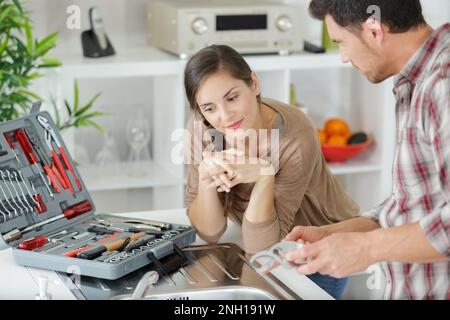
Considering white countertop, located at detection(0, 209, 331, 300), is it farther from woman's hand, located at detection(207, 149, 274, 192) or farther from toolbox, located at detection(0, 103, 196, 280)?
woman's hand, located at detection(207, 149, 274, 192)

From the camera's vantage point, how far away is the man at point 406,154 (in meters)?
1.27

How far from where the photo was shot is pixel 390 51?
1.41 metres

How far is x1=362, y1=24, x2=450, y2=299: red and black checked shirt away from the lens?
126 centimetres

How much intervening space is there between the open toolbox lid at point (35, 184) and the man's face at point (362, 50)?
27.7 inches

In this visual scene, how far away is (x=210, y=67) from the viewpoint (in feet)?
5.99

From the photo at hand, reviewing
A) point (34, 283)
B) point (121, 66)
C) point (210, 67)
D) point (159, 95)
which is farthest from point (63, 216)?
point (159, 95)

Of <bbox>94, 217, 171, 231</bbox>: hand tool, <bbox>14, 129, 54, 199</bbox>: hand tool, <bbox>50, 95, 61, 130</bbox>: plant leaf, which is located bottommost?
<bbox>94, 217, 171, 231</bbox>: hand tool

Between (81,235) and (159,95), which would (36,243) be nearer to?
(81,235)

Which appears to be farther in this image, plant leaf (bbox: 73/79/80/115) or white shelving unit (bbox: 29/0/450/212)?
white shelving unit (bbox: 29/0/450/212)

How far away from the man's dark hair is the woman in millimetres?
453

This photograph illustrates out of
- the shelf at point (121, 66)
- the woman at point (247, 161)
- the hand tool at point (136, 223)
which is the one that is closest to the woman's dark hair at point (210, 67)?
the woman at point (247, 161)

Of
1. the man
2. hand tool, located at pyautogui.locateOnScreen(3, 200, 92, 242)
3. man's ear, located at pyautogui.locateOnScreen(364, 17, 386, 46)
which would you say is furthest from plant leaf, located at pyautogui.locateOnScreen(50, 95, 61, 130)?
man's ear, located at pyautogui.locateOnScreen(364, 17, 386, 46)

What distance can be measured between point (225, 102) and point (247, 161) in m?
0.14
